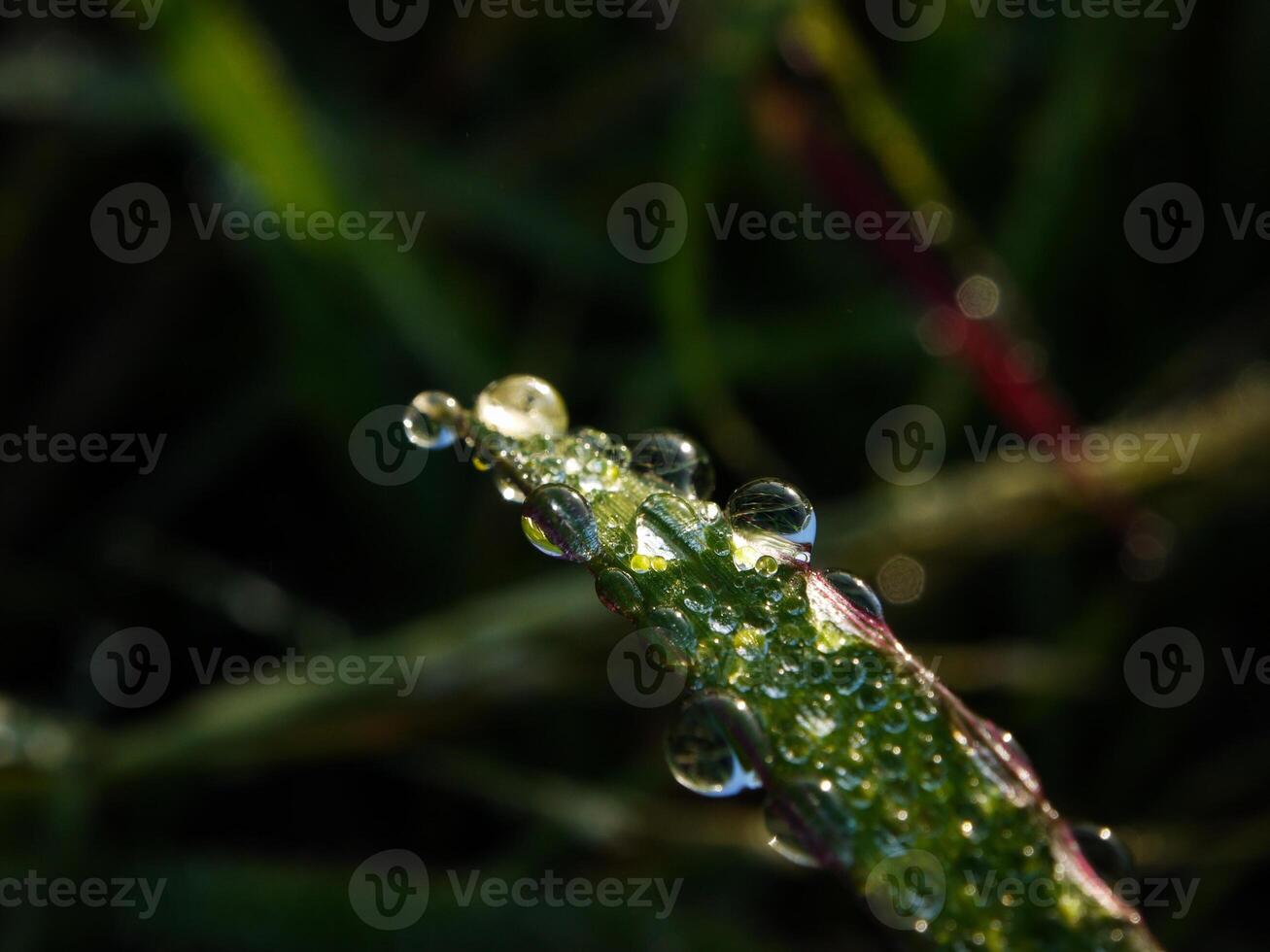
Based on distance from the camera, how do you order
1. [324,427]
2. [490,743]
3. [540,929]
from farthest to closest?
[324,427] < [490,743] < [540,929]

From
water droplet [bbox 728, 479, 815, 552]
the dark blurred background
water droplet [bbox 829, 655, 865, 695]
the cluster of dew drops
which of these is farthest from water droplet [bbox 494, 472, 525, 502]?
the dark blurred background

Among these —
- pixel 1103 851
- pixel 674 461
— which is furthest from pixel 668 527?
pixel 1103 851

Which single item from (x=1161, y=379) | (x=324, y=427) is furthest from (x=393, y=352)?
(x=1161, y=379)

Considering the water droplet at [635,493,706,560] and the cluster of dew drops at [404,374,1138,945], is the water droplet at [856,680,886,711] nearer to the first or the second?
the cluster of dew drops at [404,374,1138,945]

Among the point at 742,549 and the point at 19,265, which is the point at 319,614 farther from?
the point at 742,549

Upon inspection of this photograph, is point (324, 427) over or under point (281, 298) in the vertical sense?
under

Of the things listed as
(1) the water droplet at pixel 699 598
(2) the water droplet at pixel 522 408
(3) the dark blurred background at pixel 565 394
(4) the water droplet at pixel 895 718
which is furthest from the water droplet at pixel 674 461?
(3) the dark blurred background at pixel 565 394

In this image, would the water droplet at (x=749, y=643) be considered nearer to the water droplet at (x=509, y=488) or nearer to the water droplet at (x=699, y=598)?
the water droplet at (x=699, y=598)

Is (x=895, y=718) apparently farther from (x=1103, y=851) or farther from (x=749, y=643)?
(x=1103, y=851)
